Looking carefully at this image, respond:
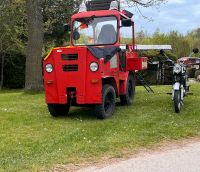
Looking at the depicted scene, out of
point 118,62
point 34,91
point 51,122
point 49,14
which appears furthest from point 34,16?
point 49,14

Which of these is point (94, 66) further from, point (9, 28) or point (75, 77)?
point (9, 28)

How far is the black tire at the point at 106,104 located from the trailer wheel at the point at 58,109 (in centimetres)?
94

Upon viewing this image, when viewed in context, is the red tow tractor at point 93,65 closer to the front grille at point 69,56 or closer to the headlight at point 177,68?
the front grille at point 69,56

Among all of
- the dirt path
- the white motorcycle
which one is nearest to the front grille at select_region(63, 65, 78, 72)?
the white motorcycle

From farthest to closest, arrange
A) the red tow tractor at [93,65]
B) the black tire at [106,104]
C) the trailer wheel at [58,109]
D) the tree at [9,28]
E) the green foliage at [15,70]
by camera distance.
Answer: the green foliage at [15,70], the tree at [9,28], the trailer wheel at [58,109], the black tire at [106,104], the red tow tractor at [93,65]

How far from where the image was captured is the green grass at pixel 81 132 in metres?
7.30

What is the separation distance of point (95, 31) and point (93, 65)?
2.29 m

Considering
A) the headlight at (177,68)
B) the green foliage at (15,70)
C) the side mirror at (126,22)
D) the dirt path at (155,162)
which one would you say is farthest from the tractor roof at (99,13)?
the green foliage at (15,70)

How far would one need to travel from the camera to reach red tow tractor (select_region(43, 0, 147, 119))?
10.4 meters

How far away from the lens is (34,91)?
60.1 feet

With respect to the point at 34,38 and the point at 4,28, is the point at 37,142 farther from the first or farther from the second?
the point at 4,28

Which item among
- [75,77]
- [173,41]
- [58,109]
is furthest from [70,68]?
[173,41]

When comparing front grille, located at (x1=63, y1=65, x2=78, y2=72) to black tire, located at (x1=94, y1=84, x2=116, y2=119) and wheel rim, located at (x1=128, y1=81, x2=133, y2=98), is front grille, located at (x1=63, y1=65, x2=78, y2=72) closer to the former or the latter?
black tire, located at (x1=94, y1=84, x2=116, y2=119)

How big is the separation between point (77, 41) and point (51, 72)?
7.63 ft
